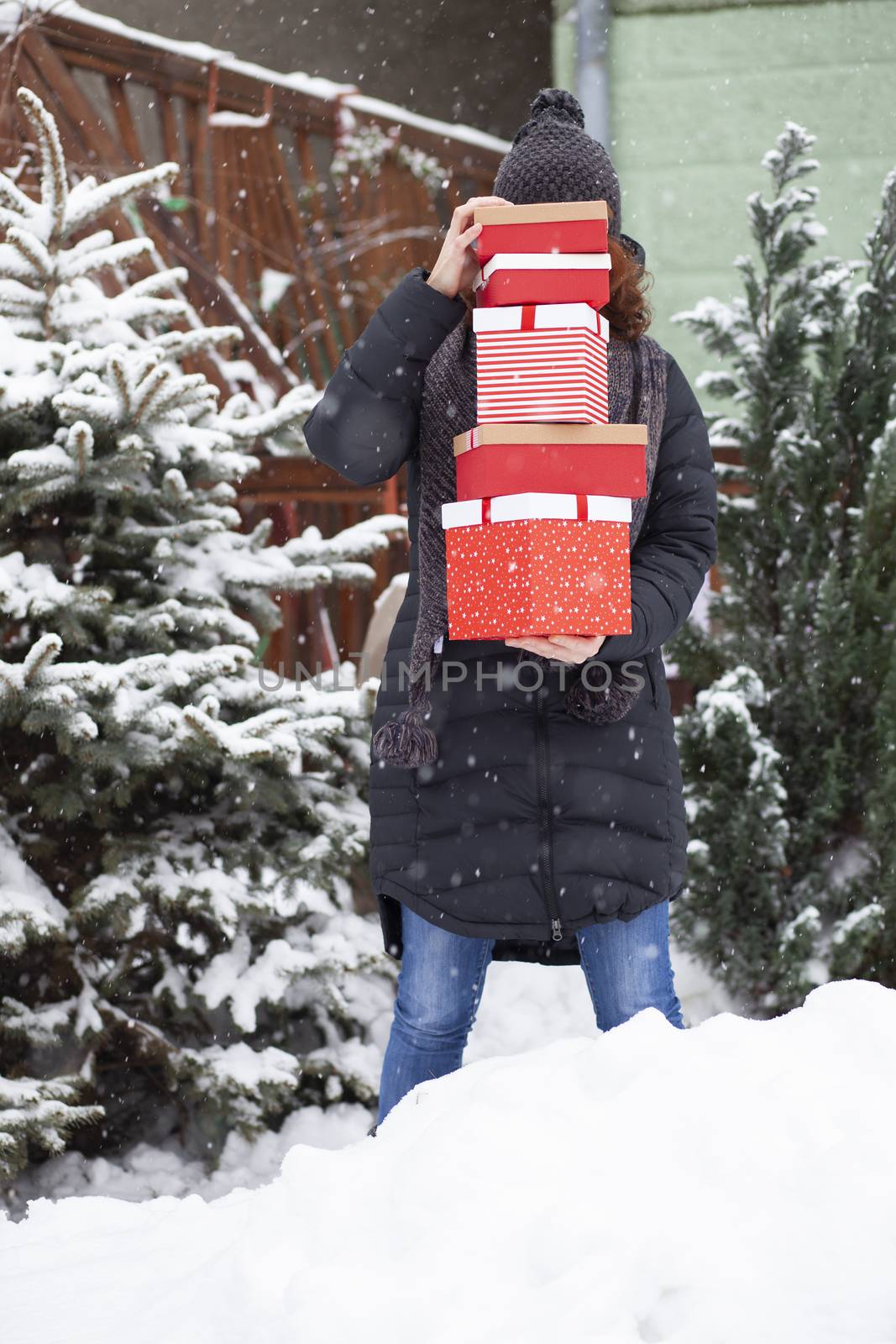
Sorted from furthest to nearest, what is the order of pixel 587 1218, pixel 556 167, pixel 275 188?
1. pixel 275 188
2. pixel 556 167
3. pixel 587 1218

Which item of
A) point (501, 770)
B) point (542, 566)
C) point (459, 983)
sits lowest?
point (459, 983)

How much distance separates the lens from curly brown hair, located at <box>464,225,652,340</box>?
175cm

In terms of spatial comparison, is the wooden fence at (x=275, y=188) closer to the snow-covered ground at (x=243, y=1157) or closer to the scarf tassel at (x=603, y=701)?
the snow-covered ground at (x=243, y=1157)

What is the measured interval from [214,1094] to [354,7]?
6.43 meters

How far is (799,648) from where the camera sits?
126 inches

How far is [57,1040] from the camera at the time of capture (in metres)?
2.44

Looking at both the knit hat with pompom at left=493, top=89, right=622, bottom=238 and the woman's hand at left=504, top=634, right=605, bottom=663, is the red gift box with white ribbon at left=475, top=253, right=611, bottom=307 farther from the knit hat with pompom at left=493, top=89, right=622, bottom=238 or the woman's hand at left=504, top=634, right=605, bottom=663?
the woman's hand at left=504, top=634, right=605, bottom=663

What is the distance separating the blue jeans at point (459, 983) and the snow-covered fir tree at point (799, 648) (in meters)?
1.32

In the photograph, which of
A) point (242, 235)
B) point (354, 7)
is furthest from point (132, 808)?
point (354, 7)

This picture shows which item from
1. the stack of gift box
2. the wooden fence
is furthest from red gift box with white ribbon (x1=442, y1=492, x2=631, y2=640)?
the wooden fence

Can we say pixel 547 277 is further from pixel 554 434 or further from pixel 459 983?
pixel 459 983

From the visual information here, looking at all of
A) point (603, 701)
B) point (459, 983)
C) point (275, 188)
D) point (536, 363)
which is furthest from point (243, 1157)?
point (275, 188)

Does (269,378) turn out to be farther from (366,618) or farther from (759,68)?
(759,68)

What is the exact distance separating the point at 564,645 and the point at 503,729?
8.2 inches
